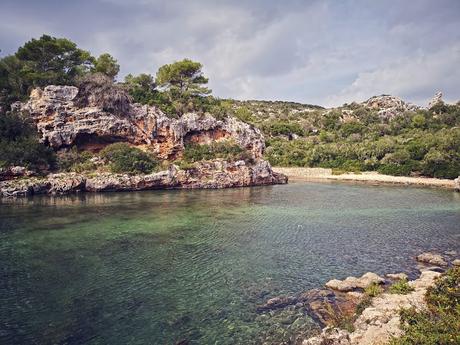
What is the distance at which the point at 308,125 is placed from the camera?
10769 cm

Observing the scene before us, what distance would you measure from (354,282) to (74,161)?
4350cm

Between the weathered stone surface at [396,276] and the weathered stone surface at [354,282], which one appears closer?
the weathered stone surface at [354,282]

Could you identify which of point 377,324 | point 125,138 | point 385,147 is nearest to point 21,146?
point 125,138

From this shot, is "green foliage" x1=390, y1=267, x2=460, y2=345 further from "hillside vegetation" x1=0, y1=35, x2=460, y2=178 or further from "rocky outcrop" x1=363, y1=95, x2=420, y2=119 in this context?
"rocky outcrop" x1=363, y1=95, x2=420, y2=119

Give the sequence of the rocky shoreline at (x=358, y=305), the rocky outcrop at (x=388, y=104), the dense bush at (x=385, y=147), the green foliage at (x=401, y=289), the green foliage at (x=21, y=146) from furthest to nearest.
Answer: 1. the rocky outcrop at (x=388, y=104)
2. the dense bush at (x=385, y=147)
3. the green foliage at (x=21, y=146)
4. the green foliage at (x=401, y=289)
5. the rocky shoreline at (x=358, y=305)

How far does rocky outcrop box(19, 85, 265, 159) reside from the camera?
47.7 metres

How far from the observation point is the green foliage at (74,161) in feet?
147

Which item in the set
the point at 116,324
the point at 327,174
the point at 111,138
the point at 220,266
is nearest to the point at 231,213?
the point at 220,266

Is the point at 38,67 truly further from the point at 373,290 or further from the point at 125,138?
the point at 373,290

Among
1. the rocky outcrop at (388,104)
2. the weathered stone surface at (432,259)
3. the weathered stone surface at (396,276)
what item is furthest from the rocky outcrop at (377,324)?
the rocky outcrop at (388,104)

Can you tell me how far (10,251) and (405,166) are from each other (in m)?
66.7

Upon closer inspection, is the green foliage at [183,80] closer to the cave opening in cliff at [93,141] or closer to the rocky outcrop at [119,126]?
the rocky outcrop at [119,126]

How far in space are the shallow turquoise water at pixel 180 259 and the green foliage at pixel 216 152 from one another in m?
17.3

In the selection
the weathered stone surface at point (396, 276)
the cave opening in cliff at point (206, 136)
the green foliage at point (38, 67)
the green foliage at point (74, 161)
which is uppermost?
the green foliage at point (38, 67)
